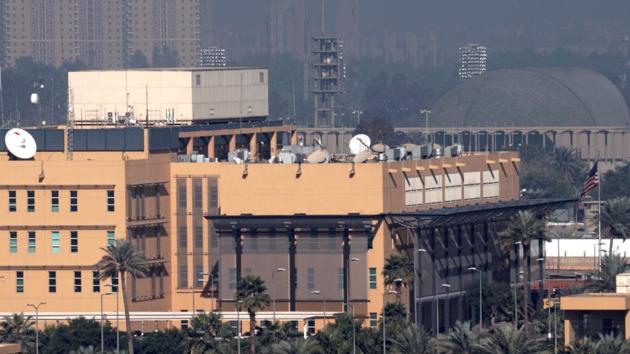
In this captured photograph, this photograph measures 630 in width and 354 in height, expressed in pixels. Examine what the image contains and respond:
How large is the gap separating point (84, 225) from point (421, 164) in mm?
21719

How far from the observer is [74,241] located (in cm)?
16038

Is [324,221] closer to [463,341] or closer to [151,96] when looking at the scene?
[151,96]

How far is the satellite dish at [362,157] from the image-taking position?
162 metres

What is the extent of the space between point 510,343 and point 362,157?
4269 centimetres

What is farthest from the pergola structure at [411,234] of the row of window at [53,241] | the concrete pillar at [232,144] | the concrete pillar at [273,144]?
the concrete pillar at [273,144]

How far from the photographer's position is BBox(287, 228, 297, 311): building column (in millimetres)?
158125

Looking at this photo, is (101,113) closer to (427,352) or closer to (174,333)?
(174,333)

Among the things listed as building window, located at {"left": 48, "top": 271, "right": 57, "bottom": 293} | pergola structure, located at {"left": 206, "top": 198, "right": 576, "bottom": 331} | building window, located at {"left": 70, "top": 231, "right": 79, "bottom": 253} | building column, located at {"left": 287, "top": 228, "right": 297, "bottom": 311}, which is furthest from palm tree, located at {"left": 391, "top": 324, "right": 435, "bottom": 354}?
building window, located at {"left": 48, "top": 271, "right": 57, "bottom": 293}

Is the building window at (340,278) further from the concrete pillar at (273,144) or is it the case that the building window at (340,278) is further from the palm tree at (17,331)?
the concrete pillar at (273,144)

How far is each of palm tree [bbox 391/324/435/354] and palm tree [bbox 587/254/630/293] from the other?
17.2m

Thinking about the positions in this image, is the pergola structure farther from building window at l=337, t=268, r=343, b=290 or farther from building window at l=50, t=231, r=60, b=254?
building window at l=50, t=231, r=60, b=254

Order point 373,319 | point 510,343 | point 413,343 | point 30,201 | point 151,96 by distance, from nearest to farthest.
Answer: point 510,343
point 413,343
point 373,319
point 30,201
point 151,96

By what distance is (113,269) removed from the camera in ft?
488

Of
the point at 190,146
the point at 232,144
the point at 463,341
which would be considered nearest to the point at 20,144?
the point at 190,146
